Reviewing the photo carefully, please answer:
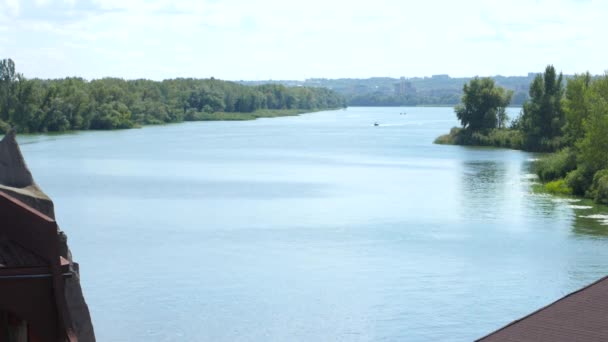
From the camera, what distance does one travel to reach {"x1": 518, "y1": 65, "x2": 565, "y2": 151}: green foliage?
6588cm

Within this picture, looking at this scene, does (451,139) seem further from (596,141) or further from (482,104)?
(596,141)

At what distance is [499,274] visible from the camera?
24.8 meters

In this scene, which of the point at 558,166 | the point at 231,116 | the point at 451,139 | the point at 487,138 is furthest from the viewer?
the point at 231,116

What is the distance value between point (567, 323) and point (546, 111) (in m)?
59.1

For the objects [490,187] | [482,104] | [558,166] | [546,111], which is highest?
[482,104]

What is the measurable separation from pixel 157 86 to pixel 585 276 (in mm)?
117806

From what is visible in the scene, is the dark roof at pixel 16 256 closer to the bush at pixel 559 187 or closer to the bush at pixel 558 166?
the bush at pixel 559 187

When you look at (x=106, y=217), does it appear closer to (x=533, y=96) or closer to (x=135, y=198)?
(x=135, y=198)

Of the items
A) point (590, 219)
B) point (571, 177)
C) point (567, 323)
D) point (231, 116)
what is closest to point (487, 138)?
point (571, 177)

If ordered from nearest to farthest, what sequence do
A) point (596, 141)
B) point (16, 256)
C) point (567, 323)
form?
point (16, 256)
point (567, 323)
point (596, 141)

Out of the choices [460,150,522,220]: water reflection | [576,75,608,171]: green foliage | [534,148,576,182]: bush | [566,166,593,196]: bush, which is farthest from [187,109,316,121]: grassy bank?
[576,75,608,171]: green foliage

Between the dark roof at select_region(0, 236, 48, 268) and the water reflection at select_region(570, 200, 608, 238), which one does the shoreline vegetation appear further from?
the dark roof at select_region(0, 236, 48, 268)

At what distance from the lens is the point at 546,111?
66.4 metres

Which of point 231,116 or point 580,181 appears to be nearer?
point 580,181
